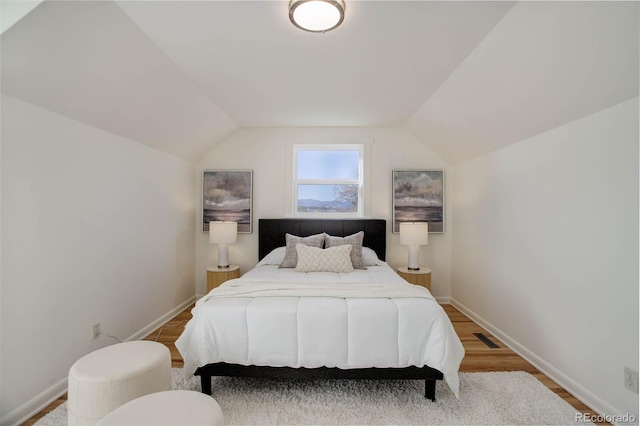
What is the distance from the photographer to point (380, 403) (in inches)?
73.3

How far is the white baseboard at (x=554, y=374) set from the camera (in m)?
1.78

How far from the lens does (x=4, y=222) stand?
164cm

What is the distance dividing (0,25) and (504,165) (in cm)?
368

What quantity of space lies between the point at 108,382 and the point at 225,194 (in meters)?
2.77

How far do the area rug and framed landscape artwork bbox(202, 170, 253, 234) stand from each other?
2.16m

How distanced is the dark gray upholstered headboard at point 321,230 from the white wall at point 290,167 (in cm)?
18

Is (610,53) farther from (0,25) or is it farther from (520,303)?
(0,25)

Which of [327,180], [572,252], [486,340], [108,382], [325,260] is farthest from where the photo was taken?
[327,180]

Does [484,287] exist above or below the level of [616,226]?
below

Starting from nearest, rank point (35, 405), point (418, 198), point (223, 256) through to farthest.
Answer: point (35, 405) < point (223, 256) < point (418, 198)

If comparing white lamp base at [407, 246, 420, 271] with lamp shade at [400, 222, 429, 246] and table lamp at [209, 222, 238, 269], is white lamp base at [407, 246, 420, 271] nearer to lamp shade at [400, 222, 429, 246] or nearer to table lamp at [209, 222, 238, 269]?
lamp shade at [400, 222, 429, 246]

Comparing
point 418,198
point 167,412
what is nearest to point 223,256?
point 167,412

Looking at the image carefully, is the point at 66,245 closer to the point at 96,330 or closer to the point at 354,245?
the point at 96,330

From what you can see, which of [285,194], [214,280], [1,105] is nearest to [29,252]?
[1,105]
